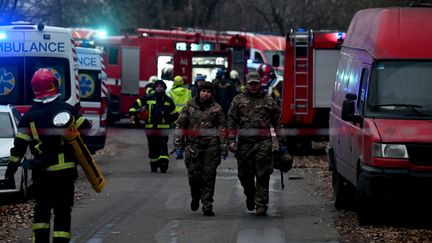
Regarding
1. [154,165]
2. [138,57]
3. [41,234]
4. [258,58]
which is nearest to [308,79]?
[154,165]

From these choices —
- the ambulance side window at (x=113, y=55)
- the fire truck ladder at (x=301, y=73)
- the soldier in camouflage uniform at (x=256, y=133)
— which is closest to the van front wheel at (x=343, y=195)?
the soldier in camouflage uniform at (x=256, y=133)

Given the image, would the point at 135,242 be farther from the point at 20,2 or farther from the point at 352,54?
the point at 20,2

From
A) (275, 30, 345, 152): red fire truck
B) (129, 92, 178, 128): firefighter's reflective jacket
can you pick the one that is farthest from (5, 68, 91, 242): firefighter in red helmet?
(275, 30, 345, 152): red fire truck

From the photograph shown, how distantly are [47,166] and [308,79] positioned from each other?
1463cm

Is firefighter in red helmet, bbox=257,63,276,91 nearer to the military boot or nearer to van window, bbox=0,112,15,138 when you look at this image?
van window, bbox=0,112,15,138

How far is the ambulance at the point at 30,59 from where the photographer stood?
19.8 metres

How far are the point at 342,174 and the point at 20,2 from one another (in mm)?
16515

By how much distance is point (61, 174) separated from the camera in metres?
10.1

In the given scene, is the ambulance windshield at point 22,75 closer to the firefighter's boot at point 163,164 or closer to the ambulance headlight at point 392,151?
the firefighter's boot at point 163,164

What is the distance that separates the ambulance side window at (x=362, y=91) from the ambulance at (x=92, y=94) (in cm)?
1068

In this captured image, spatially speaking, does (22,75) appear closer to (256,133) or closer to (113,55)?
(256,133)

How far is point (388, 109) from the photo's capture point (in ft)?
41.3

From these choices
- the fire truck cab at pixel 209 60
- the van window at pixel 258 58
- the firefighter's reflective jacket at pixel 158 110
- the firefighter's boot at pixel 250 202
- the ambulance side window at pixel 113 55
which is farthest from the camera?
the van window at pixel 258 58

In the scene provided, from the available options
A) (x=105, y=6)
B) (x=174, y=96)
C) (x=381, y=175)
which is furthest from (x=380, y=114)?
(x=105, y=6)
